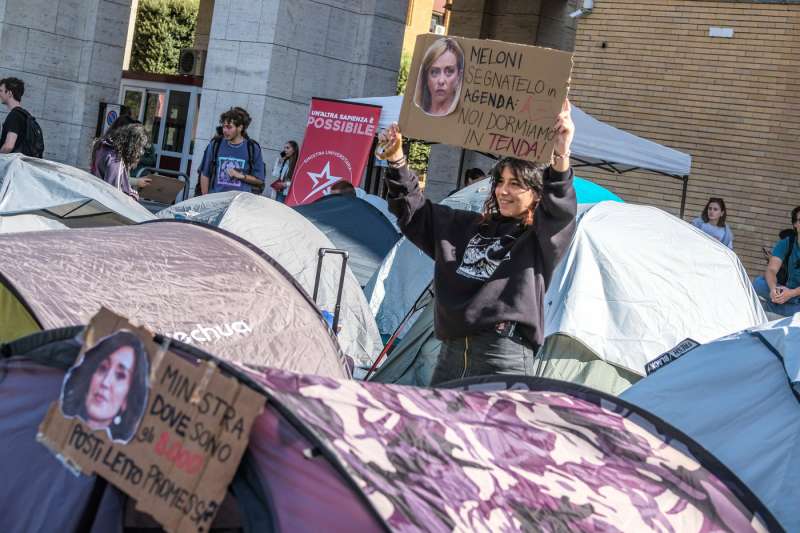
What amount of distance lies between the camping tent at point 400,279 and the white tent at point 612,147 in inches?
120

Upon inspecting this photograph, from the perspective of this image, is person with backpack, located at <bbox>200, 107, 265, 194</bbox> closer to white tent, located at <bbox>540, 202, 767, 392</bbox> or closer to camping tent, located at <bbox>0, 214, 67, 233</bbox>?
camping tent, located at <bbox>0, 214, 67, 233</bbox>

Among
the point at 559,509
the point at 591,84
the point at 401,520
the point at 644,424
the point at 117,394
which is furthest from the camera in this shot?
the point at 591,84

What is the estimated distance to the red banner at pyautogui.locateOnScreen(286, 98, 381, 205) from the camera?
41.2ft

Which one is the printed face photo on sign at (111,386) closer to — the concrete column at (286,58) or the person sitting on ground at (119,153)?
the person sitting on ground at (119,153)

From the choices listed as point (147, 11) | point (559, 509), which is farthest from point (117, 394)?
point (147, 11)

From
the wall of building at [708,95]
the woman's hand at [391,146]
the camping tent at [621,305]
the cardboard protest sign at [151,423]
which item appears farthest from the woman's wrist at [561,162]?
the wall of building at [708,95]

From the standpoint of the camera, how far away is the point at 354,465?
7.76 ft

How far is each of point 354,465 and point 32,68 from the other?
17.0m

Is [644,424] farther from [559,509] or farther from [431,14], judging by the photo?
[431,14]

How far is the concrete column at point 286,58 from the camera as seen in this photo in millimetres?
14289

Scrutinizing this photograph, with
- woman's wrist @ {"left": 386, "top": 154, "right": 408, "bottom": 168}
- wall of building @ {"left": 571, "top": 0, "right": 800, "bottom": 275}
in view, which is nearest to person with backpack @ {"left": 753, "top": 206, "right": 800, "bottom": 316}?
wall of building @ {"left": 571, "top": 0, "right": 800, "bottom": 275}

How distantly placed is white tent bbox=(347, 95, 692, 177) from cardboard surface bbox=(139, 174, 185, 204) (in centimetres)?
457

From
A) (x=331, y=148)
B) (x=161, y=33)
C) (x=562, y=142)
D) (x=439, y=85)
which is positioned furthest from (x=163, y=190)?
(x=161, y=33)

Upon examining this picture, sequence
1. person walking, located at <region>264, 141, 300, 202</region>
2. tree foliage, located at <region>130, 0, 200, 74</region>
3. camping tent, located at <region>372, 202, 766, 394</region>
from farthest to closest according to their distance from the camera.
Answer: tree foliage, located at <region>130, 0, 200, 74</region> → person walking, located at <region>264, 141, 300, 202</region> → camping tent, located at <region>372, 202, 766, 394</region>
